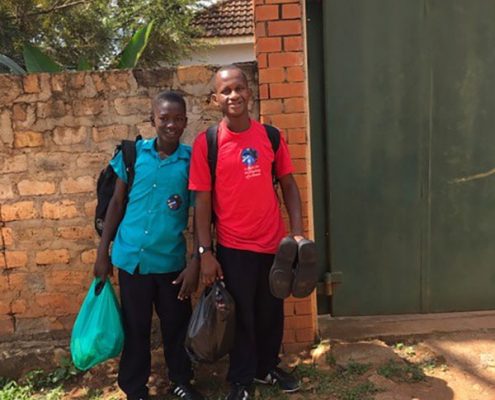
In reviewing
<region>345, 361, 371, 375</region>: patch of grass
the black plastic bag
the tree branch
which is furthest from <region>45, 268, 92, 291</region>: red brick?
the tree branch

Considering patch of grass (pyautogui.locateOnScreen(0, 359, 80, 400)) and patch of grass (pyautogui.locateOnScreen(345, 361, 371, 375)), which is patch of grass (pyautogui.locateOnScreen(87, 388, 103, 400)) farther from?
patch of grass (pyautogui.locateOnScreen(345, 361, 371, 375))

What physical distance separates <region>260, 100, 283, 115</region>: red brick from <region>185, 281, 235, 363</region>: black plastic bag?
111 centimetres

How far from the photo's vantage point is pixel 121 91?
10.5 feet

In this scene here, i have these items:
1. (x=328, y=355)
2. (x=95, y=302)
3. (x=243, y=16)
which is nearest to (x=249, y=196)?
(x=95, y=302)

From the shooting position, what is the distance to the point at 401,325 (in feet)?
11.8

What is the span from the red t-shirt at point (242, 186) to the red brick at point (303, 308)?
29.0 inches

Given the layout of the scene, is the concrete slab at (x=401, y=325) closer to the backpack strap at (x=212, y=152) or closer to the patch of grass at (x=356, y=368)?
the patch of grass at (x=356, y=368)

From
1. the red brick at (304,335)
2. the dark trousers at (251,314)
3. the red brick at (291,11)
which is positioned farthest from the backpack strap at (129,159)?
the red brick at (304,335)

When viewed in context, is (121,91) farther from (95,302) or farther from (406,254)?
(406,254)

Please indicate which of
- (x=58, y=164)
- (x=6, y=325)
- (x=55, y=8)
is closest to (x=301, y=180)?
(x=58, y=164)

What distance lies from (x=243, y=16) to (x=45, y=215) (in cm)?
1297

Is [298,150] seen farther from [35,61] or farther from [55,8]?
[55,8]

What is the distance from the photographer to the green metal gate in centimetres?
346

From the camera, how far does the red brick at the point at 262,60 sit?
304 cm
